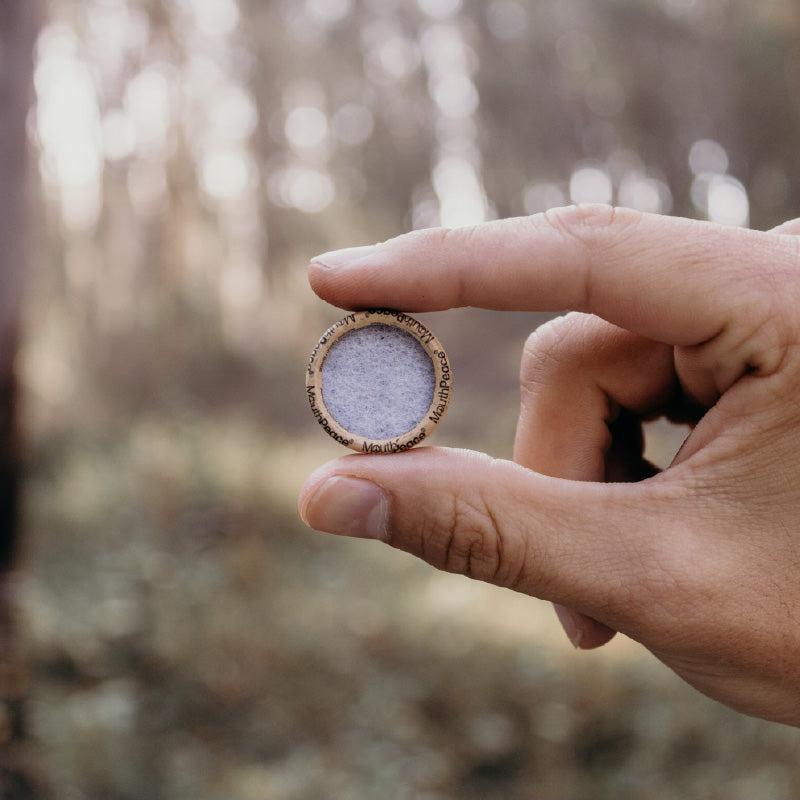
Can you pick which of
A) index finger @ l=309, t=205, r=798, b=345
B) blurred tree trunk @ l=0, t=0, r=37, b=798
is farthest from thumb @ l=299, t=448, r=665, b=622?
blurred tree trunk @ l=0, t=0, r=37, b=798

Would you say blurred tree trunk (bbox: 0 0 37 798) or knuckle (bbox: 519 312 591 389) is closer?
knuckle (bbox: 519 312 591 389)

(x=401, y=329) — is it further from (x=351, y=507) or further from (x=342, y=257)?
(x=351, y=507)

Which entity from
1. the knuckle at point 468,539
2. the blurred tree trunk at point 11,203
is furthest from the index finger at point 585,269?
the blurred tree trunk at point 11,203

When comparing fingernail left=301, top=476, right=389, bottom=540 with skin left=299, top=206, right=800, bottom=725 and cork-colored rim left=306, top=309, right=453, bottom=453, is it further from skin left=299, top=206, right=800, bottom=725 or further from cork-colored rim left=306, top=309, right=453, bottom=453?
cork-colored rim left=306, top=309, right=453, bottom=453

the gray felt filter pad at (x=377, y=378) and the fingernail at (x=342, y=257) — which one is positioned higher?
the fingernail at (x=342, y=257)

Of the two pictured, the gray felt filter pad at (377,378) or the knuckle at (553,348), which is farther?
the knuckle at (553,348)

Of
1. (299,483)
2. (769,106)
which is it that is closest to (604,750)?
(299,483)

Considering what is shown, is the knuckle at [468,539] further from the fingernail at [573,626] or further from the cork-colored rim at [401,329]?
the fingernail at [573,626]

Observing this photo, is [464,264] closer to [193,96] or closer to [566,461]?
[566,461]
